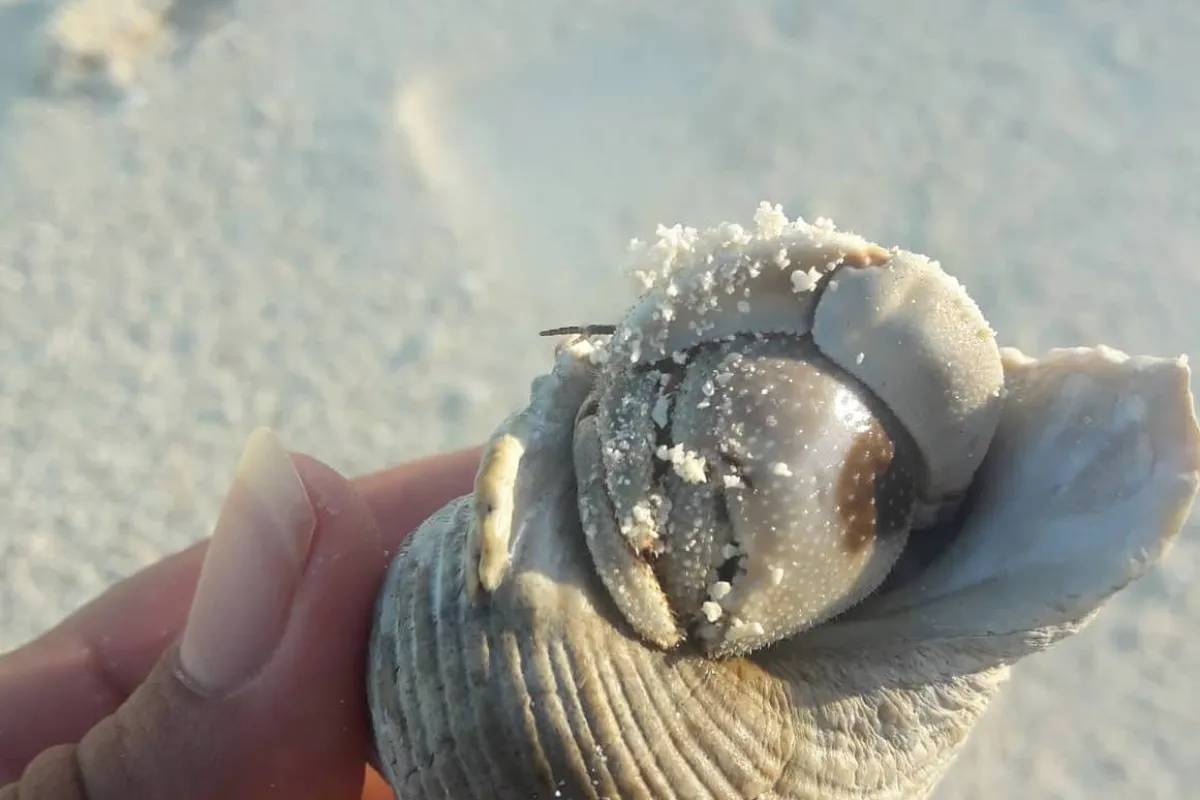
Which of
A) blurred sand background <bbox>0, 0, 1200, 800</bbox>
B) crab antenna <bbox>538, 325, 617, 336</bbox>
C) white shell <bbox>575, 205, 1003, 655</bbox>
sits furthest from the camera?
blurred sand background <bbox>0, 0, 1200, 800</bbox>

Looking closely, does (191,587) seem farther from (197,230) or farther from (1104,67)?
(1104,67)

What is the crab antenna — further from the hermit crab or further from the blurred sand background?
the blurred sand background

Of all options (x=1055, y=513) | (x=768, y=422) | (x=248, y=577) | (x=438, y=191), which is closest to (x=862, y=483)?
(x=768, y=422)

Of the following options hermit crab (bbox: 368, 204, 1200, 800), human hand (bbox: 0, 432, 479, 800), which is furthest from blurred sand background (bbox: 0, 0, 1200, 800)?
hermit crab (bbox: 368, 204, 1200, 800)

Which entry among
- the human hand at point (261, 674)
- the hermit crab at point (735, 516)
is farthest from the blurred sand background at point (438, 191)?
the hermit crab at point (735, 516)

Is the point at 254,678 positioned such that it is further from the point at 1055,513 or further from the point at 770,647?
the point at 1055,513

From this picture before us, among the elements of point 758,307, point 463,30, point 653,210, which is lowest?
point 653,210

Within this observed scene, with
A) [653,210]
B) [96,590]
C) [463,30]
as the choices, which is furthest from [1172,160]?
[96,590]
